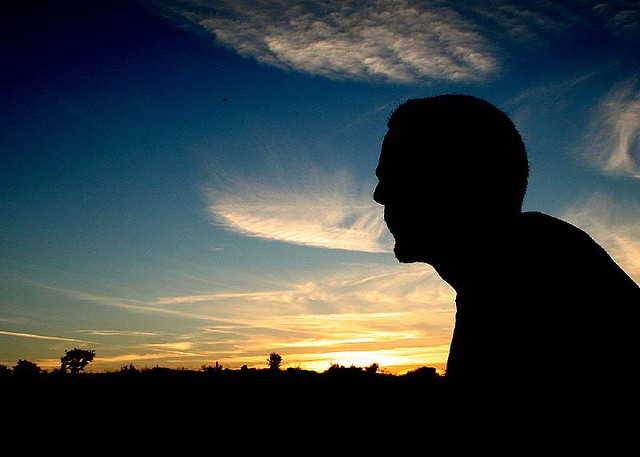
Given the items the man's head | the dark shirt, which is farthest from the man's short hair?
the dark shirt

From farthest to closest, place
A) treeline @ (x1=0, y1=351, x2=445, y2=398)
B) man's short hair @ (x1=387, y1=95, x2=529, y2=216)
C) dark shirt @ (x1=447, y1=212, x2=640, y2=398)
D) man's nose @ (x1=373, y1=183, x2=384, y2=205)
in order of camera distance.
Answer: treeline @ (x1=0, y1=351, x2=445, y2=398)
man's nose @ (x1=373, y1=183, x2=384, y2=205)
man's short hair @ (x1=387, y1=95, x2=529, y2=216)
dark shirt @ (x1=447, y1=212, x2=640, y2=398)

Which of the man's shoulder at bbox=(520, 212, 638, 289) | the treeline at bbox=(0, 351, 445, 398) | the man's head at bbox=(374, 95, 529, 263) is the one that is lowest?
the treeline at bbox=(0, 351, 445, 398)

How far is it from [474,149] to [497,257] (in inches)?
19.7

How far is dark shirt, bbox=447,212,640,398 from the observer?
1202 millimetres

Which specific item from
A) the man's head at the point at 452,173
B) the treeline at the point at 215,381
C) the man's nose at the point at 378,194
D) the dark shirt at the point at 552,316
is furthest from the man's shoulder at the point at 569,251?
the treeline at the point at 215,381

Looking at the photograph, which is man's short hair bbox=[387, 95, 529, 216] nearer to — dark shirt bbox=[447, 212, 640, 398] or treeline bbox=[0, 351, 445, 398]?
dark shirt bbox=[447, 212, 640, 398]

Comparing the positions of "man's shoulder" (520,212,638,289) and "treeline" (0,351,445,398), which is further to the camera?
"treeline" (0,351,445,398)

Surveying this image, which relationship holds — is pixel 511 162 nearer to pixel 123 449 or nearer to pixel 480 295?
pixel 480 295

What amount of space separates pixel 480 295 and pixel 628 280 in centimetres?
49

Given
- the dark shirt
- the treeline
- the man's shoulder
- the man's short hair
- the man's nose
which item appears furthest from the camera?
the treeline

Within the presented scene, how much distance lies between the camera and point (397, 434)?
671 centimetres

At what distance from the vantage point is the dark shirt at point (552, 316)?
120cm

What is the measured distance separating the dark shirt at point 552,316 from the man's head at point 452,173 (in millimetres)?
209

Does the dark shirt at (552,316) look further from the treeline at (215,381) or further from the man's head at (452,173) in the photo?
the treeline at (215,381)
